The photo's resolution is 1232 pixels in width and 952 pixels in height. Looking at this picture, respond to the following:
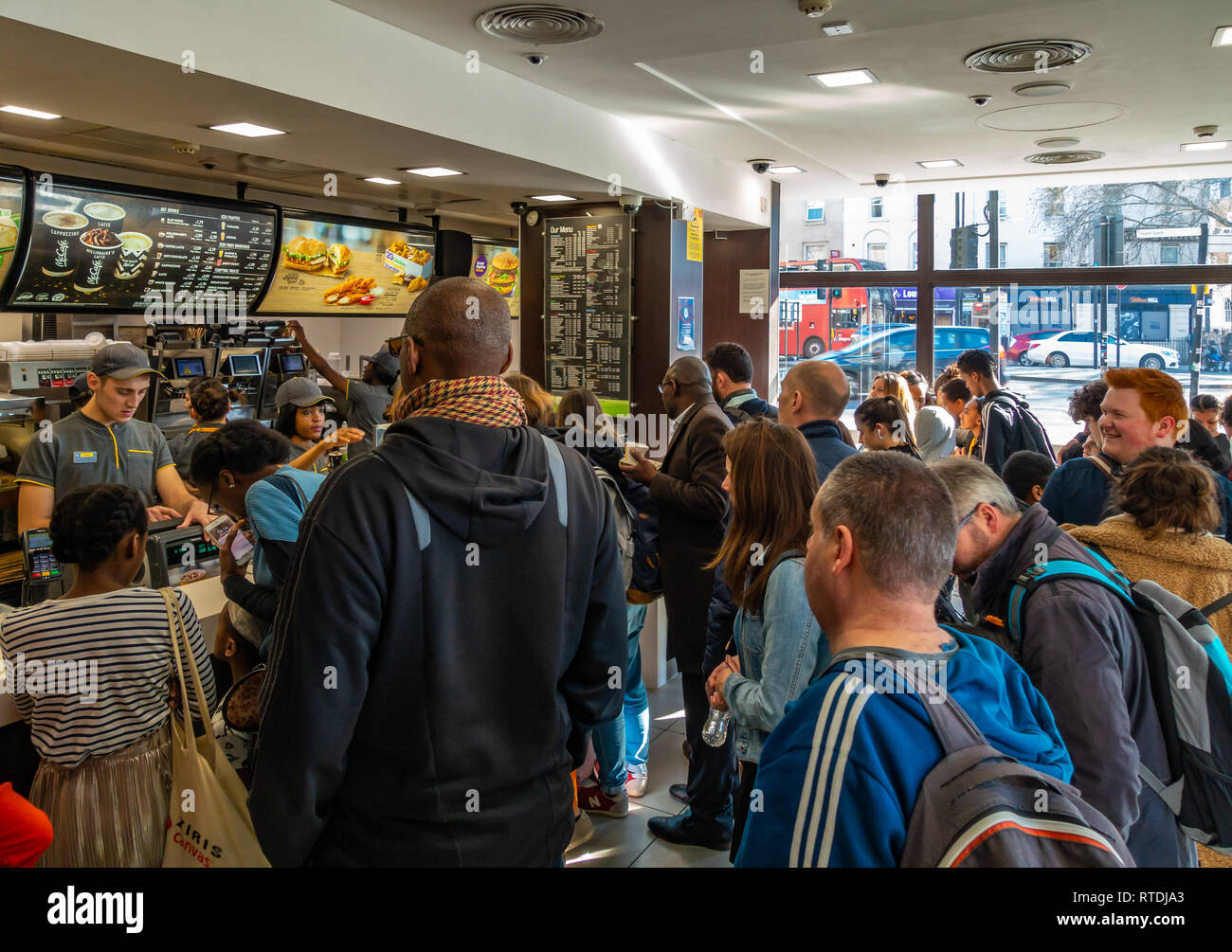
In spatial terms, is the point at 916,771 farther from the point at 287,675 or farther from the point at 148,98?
the point at 148,98

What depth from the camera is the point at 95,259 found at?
15.4ft

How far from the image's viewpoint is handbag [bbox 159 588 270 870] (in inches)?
79.1

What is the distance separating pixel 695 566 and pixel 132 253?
11.7 ft

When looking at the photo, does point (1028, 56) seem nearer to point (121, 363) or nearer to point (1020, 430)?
point (1020, 430)

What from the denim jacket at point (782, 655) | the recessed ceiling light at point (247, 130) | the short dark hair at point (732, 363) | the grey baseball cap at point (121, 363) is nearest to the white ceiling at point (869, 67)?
the recessed ceiling light at point (247, 130)

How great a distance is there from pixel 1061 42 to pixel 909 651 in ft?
11.9

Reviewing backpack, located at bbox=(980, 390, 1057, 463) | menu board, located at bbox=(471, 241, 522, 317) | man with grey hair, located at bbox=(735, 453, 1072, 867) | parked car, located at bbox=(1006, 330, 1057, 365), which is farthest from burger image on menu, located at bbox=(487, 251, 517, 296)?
man with grey hair, located at bbox=(735, 453, 1072, 867)

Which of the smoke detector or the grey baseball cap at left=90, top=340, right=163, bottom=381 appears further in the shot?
the grey baseball cap at left=90, top=340, right=163, bottom=381

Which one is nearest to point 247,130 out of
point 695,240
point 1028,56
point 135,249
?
point 135,249

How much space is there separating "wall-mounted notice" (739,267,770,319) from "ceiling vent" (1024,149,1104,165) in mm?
2084

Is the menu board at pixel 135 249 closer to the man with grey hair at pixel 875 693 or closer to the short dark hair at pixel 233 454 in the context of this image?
the short dark hair at pixel 233 454

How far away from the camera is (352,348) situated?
7.92 meters

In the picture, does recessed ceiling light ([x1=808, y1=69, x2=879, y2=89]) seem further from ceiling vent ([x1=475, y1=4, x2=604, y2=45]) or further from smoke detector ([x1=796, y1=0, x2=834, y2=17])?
ceiling vent ([x1=475, y1=4, x2=604, y2=45])

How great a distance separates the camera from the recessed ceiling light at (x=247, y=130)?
3.72m
